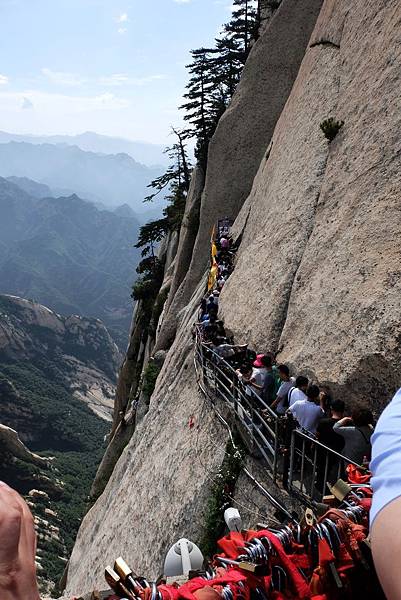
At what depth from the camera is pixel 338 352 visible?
380 inches

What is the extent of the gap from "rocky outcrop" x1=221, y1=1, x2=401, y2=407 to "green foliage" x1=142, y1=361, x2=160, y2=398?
12.1 metres

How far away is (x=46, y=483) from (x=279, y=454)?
106 m

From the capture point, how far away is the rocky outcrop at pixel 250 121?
2895cm

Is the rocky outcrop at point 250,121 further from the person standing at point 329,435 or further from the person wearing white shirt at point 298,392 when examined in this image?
the person standing at point 329,435

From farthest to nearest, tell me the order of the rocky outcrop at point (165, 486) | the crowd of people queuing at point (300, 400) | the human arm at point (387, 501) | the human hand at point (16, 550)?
the rocky outcrop at point (165, 486)
the crowd of people queuing at point (300, 400)
the human hand at point (16, 550)
the human arm at point (387, 501)

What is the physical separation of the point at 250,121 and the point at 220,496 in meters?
28.4

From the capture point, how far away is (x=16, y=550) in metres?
1.88

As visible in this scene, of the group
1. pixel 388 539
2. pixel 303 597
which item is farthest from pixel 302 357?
pixel 388 539

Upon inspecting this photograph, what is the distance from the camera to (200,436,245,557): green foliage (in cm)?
843

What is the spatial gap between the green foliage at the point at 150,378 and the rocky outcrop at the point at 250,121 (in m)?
4.76

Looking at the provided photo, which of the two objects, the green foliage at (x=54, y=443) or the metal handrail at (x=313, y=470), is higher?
the metal handrail at (x=313, y=470)

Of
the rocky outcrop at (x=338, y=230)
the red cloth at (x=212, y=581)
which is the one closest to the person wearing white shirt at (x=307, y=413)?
the rocky outcrop at (x=338, y=230)

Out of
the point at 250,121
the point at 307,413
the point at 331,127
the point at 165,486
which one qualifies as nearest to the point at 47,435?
the point at 250,121

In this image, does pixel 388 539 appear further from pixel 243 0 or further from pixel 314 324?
pixel 243 0
